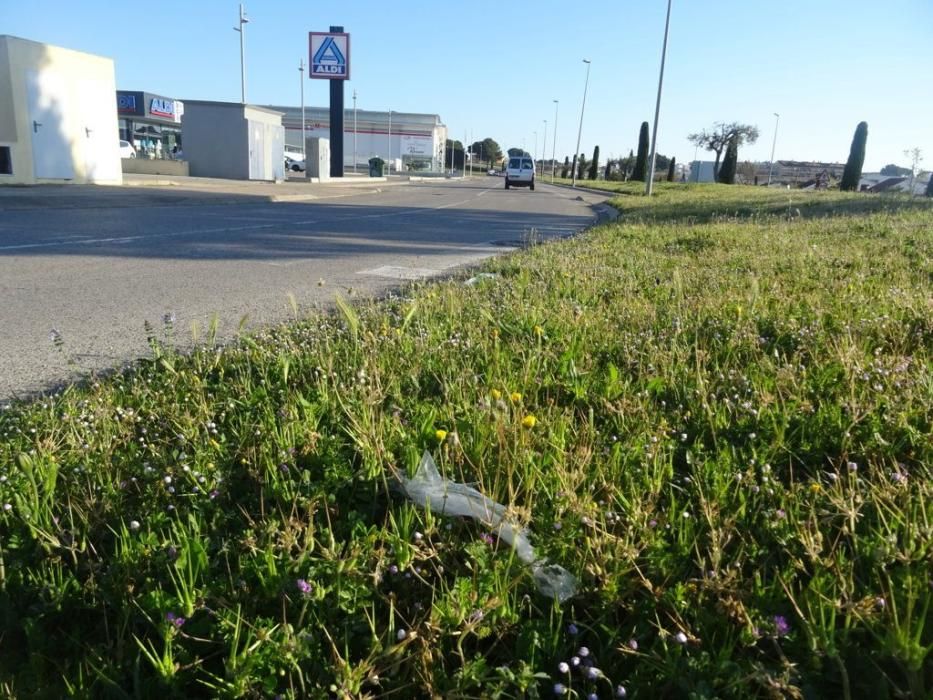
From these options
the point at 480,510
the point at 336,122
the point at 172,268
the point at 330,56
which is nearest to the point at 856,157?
the point at 336,122

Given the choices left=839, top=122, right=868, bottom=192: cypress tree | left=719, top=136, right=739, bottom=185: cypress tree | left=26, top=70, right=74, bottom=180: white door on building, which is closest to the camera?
left=26, top=70, right=74, bottom=180: white door on building

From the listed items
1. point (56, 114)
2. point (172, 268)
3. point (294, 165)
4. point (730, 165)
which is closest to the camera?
point (172, 268)

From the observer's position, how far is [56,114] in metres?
19.6

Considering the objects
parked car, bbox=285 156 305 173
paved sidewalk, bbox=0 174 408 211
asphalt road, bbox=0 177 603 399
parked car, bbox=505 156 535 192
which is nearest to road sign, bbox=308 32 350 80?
paved sidewalk, bbox=0 174 408 211

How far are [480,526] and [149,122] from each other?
7657 centimetres

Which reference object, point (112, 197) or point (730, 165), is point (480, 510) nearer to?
point (112, 197)

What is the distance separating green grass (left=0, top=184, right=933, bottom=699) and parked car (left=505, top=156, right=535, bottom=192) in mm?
49065

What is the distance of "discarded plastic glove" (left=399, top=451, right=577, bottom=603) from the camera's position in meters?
1.73

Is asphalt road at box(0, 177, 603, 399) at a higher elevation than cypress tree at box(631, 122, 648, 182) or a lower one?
lower

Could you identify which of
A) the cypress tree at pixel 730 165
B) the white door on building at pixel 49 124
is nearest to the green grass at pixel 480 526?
the white door on building at pixel 49 124

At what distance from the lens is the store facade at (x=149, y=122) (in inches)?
2427

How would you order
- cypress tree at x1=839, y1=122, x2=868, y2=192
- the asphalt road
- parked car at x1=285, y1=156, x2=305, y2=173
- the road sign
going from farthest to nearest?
1. parked car at x1=285, y1=156, x2=305, y2=173
2. the road sign
3. cypress tree at x1=839, y1=122, x2=868, y2=192
4. the asphalt road

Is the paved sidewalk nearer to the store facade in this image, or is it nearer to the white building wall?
the white building wall

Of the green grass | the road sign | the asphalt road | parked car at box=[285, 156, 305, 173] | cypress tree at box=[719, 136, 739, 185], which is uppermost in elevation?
the road sign
